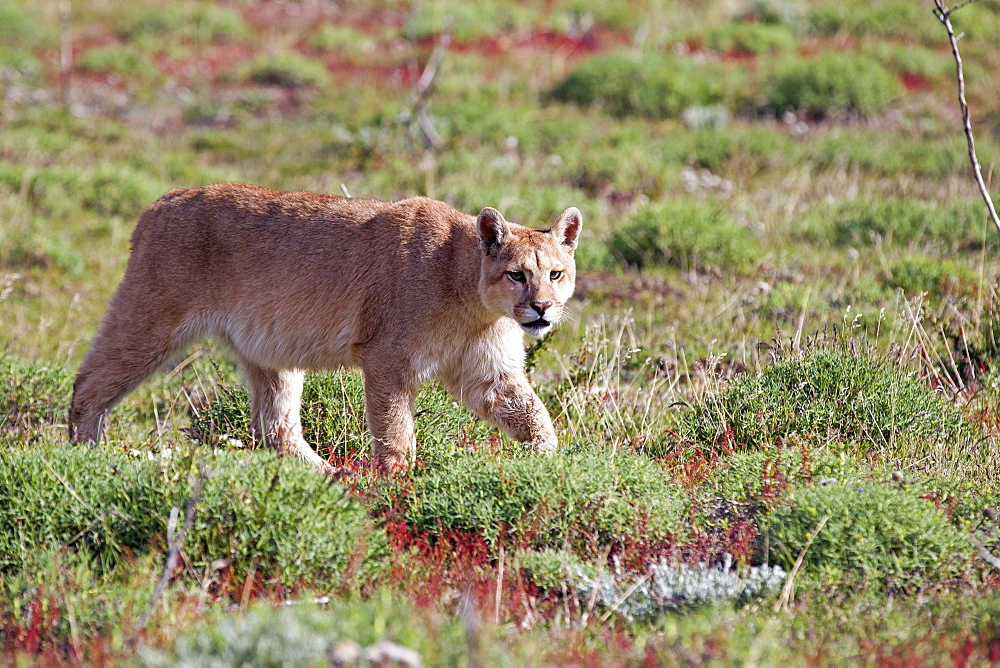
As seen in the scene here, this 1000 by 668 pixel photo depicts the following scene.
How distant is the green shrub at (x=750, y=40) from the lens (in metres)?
19.0

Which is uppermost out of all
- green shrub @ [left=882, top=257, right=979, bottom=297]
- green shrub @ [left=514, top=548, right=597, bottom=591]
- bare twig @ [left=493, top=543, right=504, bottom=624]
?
green shrub @ [left=882, top=257, right=979, bottom=297]

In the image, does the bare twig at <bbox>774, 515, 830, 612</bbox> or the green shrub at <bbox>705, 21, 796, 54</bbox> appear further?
the green shrub at <bbox>705, 21, 796, 54</bbox>

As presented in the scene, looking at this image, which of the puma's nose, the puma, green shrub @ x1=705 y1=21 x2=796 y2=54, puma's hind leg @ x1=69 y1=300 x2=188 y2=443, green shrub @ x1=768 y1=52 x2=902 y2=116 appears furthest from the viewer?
green shrub @ x1=705 y1=21 x2=796 y2=54

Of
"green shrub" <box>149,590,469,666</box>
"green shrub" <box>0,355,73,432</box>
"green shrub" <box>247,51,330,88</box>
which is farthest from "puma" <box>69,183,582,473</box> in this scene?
"green shrub" <box>247,51,330,88</box>

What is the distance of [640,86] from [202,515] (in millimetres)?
12865

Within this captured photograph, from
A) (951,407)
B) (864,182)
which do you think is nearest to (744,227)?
(864,182)

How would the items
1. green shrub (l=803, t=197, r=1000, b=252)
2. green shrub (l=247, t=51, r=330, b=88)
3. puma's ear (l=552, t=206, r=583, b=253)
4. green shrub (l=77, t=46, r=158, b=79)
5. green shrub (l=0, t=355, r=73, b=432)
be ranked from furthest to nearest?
green shrub (l=77, t=46, r=158, b=79) < green shrub (l=247, t=51, r=330, b=88) < green shrub (l=803, t=197, r=1000, b=252) < green shrub (l=0, t=355, r=73, b=432) < puma's ear (l=552, t=206, r=583, b=253)

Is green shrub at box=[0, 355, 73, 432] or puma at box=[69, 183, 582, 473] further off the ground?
puma at box=[69, 183, 582, 473]

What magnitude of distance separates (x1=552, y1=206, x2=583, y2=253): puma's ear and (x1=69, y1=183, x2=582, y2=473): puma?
0.03 ft

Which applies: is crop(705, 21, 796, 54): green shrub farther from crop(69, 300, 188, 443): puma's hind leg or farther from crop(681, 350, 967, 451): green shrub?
crop(69, 300, 188, 443): puma's hind leg

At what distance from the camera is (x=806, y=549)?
14.3ft

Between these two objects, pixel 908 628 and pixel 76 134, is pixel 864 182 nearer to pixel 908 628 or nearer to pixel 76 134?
pixel 908 628

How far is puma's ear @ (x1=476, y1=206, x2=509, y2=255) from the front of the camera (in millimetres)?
5758

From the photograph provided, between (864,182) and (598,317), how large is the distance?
5.43 m
